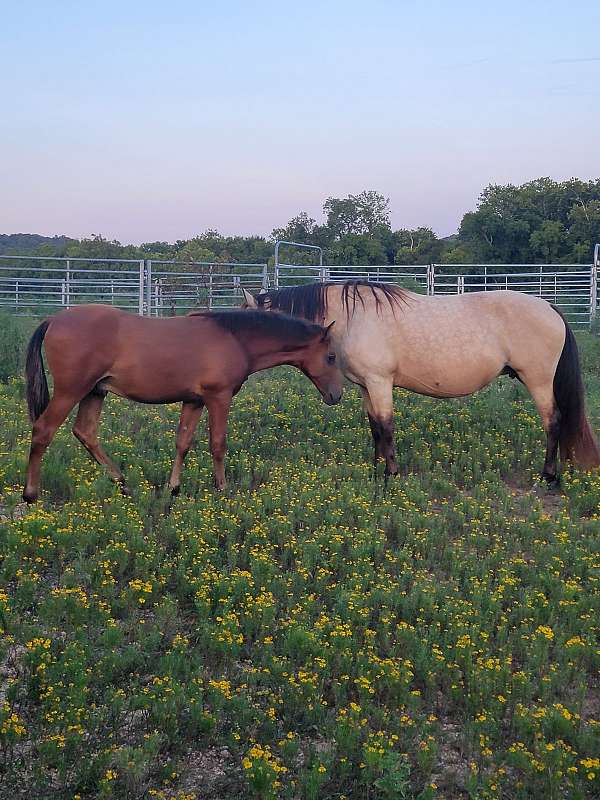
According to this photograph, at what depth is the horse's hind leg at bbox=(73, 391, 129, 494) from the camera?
7027 millimetres

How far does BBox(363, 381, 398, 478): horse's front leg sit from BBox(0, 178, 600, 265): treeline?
106 ft

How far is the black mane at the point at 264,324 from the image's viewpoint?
7.19 meters

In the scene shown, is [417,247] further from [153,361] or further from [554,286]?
[153,361]

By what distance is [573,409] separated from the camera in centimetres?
816

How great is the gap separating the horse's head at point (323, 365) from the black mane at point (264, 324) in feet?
0.34

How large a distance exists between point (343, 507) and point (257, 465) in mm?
1406

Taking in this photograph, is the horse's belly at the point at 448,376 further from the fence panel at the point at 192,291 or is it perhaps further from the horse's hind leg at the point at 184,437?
the fence panel at the point at 192,291

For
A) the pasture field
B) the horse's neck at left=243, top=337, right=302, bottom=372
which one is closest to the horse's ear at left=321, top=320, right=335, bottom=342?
the horse's neck at left=243, top=337, right=302, bottom=372

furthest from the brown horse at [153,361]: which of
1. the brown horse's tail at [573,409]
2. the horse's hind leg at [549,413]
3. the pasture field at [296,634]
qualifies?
the brown horse's tail at [573,409]

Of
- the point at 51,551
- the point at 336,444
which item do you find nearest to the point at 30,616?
the point at 51,551

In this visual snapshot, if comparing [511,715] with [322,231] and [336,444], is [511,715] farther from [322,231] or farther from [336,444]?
[322,231]

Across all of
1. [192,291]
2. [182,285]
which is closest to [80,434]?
[182,285]

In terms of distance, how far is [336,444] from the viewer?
8.91 m

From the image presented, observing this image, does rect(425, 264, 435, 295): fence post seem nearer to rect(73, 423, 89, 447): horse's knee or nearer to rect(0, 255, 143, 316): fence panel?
rect(0, 255, 143, 316): fence panel
